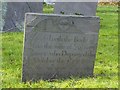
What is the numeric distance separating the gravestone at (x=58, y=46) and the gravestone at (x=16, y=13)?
6.61 metres

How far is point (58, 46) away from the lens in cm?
765

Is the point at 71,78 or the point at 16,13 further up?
the point at 16,13

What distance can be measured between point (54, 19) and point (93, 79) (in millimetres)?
1330

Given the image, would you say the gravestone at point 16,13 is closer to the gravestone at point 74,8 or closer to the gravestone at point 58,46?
the gravestone at point 74,8

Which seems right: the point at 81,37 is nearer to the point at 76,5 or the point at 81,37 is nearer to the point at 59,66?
the point at 59,66

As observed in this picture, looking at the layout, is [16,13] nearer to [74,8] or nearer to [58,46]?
[74,8]

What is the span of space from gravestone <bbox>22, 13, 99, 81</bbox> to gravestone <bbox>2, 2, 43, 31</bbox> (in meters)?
6.61

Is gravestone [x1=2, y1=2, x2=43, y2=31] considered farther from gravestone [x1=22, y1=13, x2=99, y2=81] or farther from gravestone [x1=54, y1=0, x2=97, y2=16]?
gravestone [x1=22, y1=13, x2=99, y2=81]

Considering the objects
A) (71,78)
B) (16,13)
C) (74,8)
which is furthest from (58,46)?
(74,8)

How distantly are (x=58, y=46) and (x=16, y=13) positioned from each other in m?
6.87

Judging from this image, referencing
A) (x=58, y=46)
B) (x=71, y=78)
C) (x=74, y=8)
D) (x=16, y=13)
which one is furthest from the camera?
(x=74, y=8)

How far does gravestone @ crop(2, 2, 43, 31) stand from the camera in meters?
14.1

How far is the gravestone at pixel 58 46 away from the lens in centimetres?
746

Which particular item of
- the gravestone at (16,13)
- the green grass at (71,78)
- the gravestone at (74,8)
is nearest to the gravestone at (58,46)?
the green grass at (71,78)
